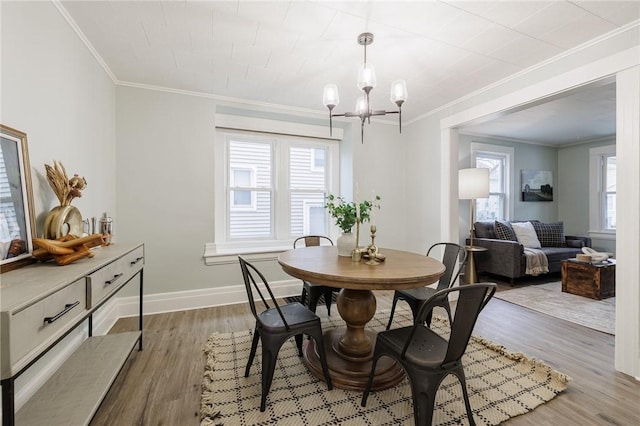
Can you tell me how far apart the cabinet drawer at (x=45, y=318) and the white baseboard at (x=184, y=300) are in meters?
1.97

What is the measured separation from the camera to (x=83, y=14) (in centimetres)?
193

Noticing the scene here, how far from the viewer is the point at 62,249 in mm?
1378

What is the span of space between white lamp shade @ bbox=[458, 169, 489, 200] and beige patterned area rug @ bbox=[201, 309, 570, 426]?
8.22ft

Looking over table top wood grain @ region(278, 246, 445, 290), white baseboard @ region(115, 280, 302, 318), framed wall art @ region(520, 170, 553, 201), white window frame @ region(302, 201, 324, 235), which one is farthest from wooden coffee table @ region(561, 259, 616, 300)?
white baseboard @ region(115, 280, 302, 318)

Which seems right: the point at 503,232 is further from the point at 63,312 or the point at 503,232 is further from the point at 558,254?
the point at 63,312

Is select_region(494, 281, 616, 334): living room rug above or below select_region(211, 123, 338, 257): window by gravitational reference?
below

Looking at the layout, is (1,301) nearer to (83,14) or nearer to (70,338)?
(70,338)

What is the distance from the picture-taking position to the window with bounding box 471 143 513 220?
5320 millimetres

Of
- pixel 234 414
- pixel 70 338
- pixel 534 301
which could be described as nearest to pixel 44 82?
pixel 70 338

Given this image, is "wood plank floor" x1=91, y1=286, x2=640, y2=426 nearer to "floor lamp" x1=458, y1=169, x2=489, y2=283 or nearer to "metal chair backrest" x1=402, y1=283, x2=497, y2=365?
"metal chair backrest" x1=402, y1=283, x2=497, y2=365

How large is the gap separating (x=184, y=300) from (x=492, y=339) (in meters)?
3.12

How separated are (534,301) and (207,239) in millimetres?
4038

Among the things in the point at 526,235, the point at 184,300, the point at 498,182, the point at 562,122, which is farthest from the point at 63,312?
the point at 498,182

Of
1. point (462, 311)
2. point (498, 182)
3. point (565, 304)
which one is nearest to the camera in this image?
point (462, 311)
